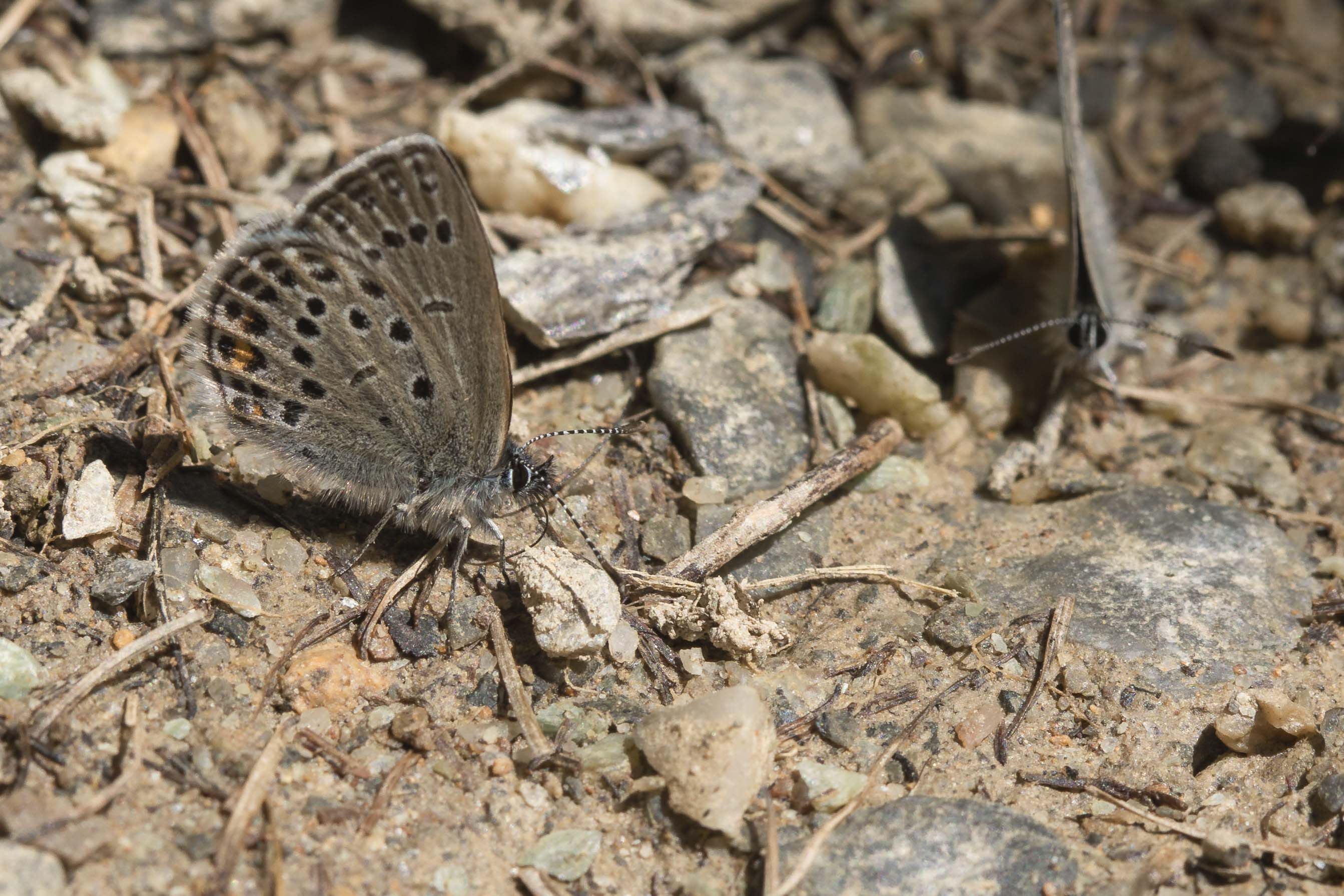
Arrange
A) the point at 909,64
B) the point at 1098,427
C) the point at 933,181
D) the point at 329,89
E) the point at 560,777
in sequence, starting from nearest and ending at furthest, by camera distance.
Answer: the point at 560,777
the point at 1098,427
the point at 329,89
the point at 933,181
the point at 909,64

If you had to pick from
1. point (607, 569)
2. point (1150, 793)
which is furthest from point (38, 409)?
point (1150, 793)

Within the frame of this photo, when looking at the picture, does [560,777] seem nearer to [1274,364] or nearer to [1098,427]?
[1098,427]

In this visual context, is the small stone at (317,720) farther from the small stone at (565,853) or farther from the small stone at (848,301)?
the small stone at (848,301)

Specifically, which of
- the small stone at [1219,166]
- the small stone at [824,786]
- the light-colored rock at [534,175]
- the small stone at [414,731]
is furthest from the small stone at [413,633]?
the small stone at [1219,166]

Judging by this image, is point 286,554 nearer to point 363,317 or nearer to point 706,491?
point 363,317

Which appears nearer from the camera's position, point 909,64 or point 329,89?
point 329,89

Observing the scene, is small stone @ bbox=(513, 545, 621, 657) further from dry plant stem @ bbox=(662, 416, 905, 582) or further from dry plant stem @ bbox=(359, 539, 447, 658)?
dry plant stem @ bbox=(359, 539, 447, 658)
